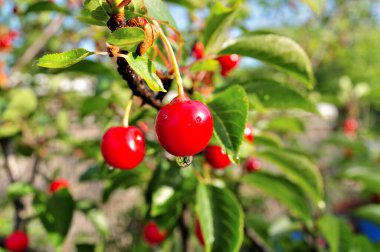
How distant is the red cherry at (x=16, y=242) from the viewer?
166cm

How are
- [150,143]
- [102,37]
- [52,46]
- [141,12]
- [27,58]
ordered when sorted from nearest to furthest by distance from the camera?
[141,12], [150,143], [102,37], [27,58], [52,46]

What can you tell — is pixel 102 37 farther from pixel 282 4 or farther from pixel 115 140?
pixel 282 4

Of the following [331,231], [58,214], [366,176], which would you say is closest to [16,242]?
[58,214]

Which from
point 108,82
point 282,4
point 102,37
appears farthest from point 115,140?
point 282,4

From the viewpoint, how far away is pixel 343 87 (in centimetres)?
318

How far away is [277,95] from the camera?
1.14 m

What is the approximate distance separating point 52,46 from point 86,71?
6.92 feet

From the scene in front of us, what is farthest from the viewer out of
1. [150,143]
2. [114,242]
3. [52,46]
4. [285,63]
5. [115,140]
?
[114,242]

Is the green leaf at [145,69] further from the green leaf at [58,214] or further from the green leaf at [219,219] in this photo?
the green leaf at [58,214]

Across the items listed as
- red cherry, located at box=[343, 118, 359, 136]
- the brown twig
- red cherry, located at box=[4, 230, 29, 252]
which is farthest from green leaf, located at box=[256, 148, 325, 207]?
red cherry, located at box=[343, 118, 359, 136]

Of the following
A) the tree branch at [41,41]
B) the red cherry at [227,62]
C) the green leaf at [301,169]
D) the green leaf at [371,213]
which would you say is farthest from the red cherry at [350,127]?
the tree branch at [41,41]

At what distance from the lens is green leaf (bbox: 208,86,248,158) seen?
2.66 ft

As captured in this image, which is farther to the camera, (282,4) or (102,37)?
(282,4)

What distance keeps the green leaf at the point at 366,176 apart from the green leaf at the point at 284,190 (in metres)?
0.60
